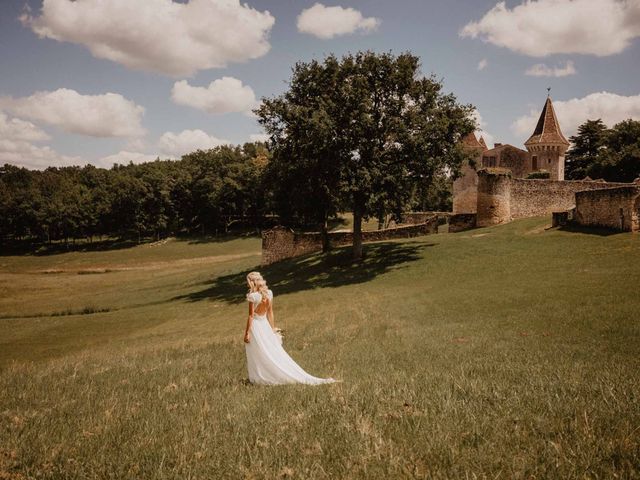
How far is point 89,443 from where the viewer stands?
4535 mm

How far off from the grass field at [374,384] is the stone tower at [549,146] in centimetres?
4204

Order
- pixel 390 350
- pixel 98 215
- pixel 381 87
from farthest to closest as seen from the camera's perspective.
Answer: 1. pixel 98 215
2. pixel 381 87
3. pixel 390 350

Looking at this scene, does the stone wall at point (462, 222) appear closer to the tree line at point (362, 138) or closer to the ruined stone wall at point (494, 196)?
the ruined stone wall at point (494, 196)

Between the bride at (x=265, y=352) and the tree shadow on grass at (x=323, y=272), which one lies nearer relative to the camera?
the bride at (x=265, y=352)

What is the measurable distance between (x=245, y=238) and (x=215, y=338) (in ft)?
216

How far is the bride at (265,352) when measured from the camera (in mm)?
7930

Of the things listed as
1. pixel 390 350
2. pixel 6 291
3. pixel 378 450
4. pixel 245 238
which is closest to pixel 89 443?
pixel 378 450

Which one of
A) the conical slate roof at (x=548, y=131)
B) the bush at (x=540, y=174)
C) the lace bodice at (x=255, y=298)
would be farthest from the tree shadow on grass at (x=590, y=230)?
the conical slate roof at (x=548, y=131)

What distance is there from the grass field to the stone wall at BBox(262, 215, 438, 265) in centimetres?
1734

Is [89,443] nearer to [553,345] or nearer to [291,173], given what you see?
[553,345]

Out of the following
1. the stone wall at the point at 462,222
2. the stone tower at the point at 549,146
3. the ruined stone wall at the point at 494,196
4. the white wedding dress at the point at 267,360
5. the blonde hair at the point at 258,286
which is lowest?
the white wedding dress at the point at 267,360

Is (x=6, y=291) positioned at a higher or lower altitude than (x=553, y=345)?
lower

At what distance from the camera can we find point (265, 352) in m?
8.22

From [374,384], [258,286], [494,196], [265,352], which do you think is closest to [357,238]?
[494,196]
